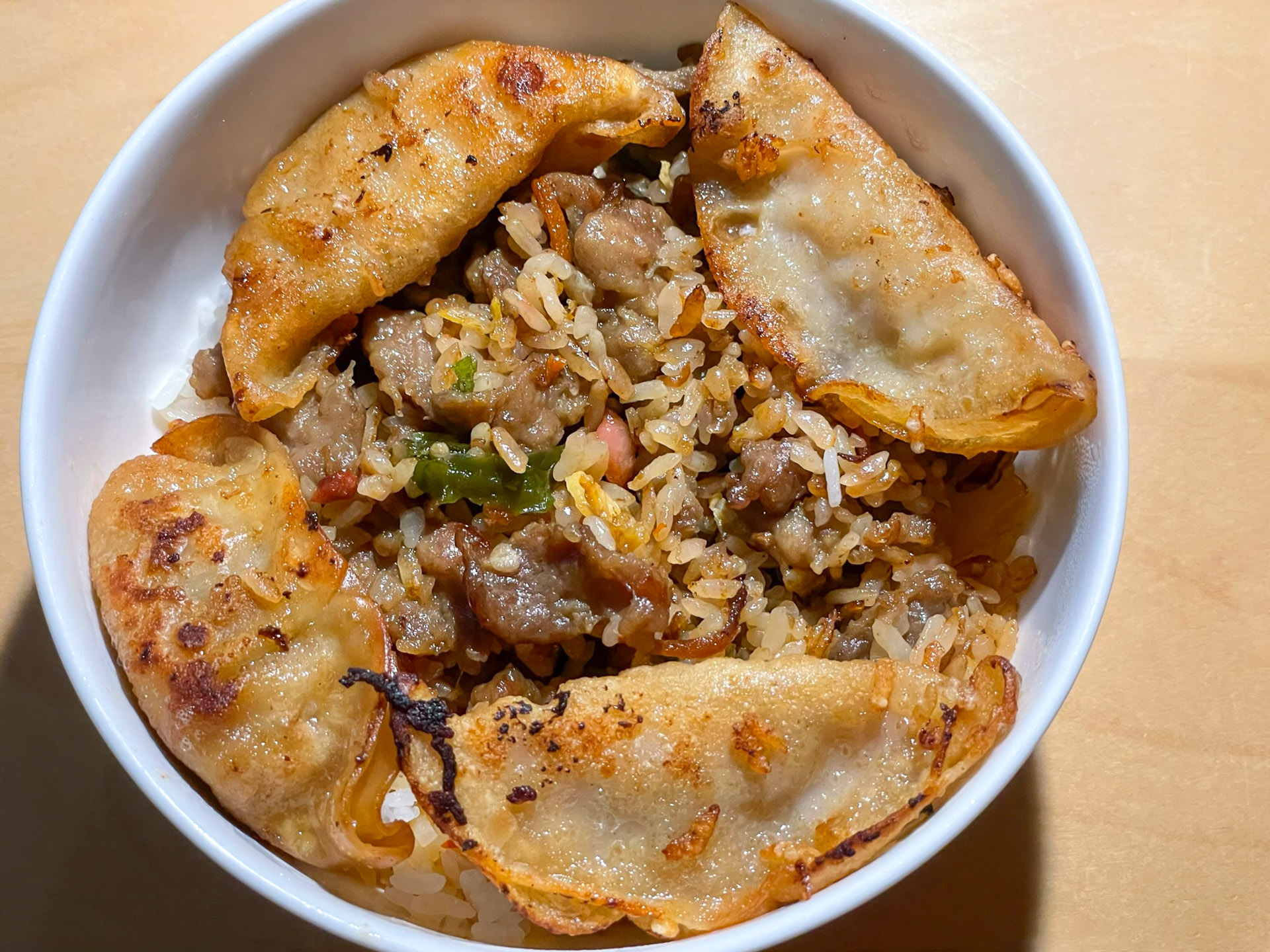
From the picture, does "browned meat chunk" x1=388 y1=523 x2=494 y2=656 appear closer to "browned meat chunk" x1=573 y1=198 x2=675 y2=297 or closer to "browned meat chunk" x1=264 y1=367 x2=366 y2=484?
"browned meat chunk" x1=264 y1=367 x2=366 y2=484

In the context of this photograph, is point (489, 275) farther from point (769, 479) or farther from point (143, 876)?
point (143, 876)

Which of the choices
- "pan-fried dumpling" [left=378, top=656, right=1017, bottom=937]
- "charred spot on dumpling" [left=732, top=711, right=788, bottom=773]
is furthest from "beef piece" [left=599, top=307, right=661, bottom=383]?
"charred spot on dumpling" [left=732, top=711, right=788, bottom=773]

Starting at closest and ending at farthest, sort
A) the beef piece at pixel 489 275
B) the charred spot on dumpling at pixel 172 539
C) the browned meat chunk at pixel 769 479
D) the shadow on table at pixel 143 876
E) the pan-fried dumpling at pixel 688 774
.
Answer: the pan-fried dumpling at pixel 688 774
the charred spot on dumpling at pixel 172 539
the browned meat chunk at pixel 769 479
the beef piece at pixel 489 275
the shadow on table at pixel 143 876

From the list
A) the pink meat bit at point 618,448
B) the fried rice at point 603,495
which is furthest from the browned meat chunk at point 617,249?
the pink meat bit at point 618,448

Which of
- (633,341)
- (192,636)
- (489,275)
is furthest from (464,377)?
(192,636)

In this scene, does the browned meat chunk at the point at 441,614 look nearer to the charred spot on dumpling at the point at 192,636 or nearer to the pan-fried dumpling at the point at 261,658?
the pan-fried dumpling at the point at 261,658
